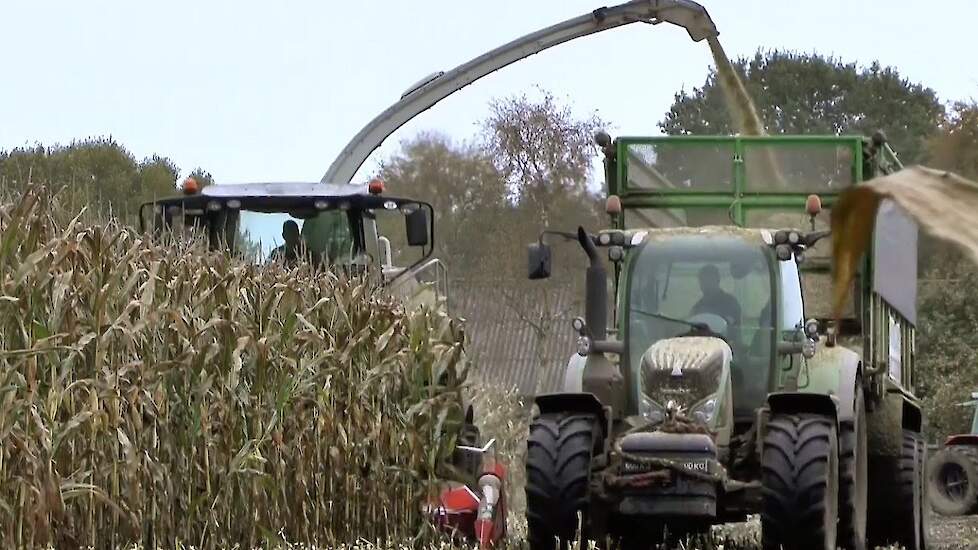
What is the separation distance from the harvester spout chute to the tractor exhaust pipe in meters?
7.58

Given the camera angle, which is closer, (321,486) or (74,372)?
(74,372)

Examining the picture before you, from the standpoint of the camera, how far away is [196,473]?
7.91 meters

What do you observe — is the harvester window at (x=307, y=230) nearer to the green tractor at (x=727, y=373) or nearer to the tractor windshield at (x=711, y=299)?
the green tractor at (x=727, y=373)

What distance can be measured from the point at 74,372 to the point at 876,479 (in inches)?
214

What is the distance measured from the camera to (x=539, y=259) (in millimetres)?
8750

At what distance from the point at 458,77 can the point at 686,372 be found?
348 inches

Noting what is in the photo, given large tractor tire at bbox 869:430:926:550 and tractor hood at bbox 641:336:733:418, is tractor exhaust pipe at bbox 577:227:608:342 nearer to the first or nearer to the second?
tractor hood at bbox 641:336:733:418

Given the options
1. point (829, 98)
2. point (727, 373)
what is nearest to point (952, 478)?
point (727, 373)

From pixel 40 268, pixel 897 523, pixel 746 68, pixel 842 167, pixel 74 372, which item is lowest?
pixel 897 523

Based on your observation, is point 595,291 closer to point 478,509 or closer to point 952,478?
point 478,509

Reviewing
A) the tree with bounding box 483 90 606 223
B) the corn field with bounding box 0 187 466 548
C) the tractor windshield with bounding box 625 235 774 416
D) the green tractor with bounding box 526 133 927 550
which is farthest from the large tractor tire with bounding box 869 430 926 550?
the tree with bounding box 483 90 606 223

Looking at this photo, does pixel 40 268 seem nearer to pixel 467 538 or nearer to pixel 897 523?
pixel 467 538

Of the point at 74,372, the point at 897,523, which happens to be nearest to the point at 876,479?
the point at 897,523

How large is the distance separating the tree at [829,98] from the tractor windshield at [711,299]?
28.7 metres
